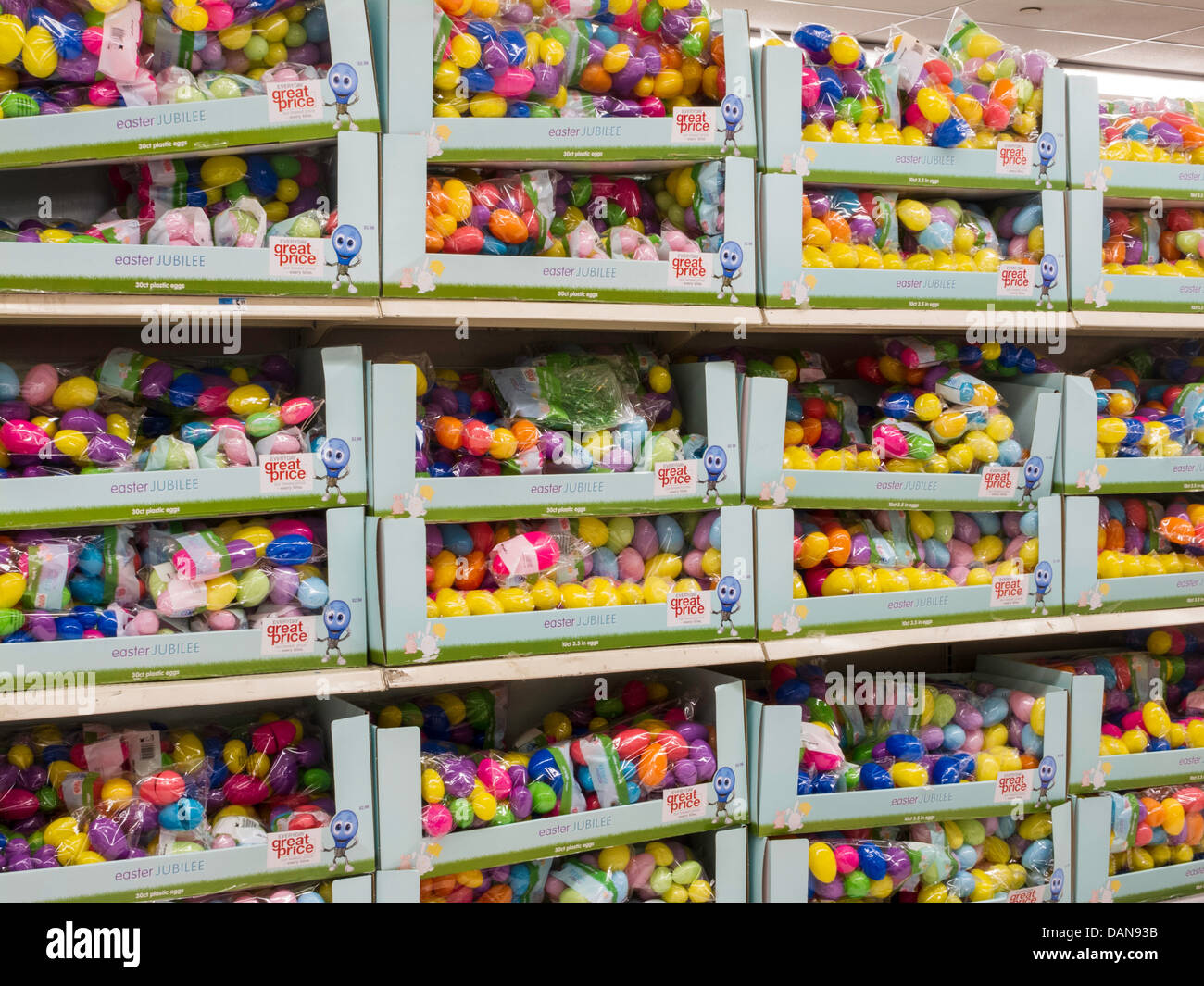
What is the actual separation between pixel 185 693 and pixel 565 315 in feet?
3.05

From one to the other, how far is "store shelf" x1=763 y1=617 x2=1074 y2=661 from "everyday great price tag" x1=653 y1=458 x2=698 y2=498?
356mm

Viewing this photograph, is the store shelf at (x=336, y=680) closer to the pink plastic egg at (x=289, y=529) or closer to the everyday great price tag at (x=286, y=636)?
the everyday great price tag at (x=286, y=636)

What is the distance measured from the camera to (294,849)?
2111 millimetres

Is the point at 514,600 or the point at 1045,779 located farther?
the point at 1045,779

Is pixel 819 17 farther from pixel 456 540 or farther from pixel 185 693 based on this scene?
pixel 185 693

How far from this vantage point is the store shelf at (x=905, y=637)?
8.11 ft

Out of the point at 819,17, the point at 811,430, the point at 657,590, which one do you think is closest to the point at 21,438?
the point at 657,590

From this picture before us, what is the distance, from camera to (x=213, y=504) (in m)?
2.08

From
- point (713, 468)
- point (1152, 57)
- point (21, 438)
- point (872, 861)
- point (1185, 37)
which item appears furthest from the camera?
point (1152, 57)

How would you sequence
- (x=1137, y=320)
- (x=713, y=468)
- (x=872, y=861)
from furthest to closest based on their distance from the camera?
(x=1137, y=320)
(x=872, y=861)
(x=713, y=468)

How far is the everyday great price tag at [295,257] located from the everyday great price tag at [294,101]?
0.20 m

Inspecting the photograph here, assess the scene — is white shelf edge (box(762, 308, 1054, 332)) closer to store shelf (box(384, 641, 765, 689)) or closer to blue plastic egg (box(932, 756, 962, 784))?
store shelf (box(384, 641, 765, 689))

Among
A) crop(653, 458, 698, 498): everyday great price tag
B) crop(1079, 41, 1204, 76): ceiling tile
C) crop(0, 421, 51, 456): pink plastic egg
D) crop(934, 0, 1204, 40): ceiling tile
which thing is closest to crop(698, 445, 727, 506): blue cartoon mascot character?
crop(653, 458, 698, 498): everyday great price tag

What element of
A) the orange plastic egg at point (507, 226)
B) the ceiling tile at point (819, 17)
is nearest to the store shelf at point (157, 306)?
the orange plastic egg at point (507, 226)
